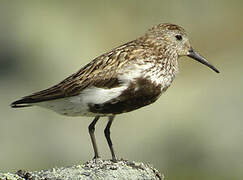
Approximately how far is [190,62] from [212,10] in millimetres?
4606

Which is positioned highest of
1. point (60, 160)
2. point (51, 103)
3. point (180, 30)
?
point (180, 30)

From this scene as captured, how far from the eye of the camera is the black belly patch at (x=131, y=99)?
32.1 ft

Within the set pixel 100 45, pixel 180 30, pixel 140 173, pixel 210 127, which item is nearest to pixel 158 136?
pixel 210 127

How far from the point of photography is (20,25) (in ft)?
83.8

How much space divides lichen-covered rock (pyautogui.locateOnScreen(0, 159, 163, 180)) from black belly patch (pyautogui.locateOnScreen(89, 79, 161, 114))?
637 millimetres

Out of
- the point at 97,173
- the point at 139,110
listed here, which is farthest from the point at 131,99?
the point at 139,110

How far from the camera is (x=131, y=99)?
9773 millimetres

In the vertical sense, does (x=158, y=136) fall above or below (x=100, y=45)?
below

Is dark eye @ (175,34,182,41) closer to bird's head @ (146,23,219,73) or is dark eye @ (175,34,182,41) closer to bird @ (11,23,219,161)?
bird's head @ (146,23,219,73)

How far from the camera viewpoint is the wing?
32.4 feet

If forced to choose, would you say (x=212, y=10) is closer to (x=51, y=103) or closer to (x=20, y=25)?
(x=20, y=25)

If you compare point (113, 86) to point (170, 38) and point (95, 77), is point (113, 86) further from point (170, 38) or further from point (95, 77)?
point (170, 38)

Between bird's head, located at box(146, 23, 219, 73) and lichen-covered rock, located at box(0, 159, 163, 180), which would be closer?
lichen-covered rock, located at box(0, 159, 163, 180)

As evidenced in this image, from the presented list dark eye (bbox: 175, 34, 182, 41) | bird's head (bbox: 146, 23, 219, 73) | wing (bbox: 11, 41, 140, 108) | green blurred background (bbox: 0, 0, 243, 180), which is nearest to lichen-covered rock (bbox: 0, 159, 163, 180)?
wing (bbox: 11, 41, 140, 108)
